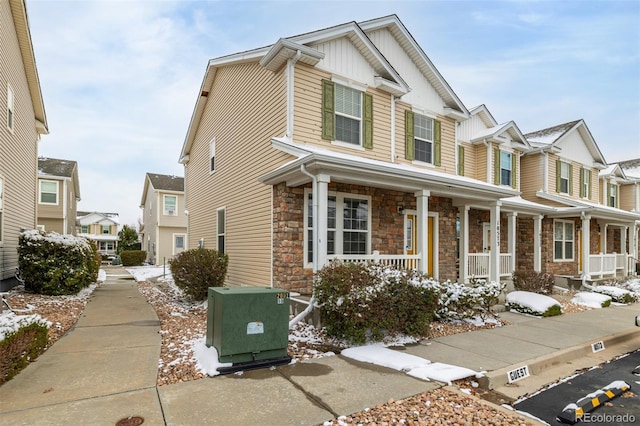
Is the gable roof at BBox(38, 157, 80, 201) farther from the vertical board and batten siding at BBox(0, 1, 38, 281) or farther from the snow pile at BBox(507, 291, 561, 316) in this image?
the snow pile at BBox(507, 291, 561, 316)

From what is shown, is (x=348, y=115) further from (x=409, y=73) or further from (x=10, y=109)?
(x=10, y=109)

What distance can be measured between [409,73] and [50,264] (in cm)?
1134

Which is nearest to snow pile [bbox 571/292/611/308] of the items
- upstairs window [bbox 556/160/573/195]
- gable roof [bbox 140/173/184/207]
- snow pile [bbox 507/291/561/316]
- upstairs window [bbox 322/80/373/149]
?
snow pile [bbox 507/291/561/316]

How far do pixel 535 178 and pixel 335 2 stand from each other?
11.1 meters

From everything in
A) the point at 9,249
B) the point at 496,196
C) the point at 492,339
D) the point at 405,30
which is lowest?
the point at 492,339

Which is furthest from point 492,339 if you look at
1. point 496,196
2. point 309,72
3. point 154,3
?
point 154,3

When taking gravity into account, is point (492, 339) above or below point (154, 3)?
below

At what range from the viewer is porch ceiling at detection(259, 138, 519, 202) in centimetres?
675

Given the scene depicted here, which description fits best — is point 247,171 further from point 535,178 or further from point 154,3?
point 535,178

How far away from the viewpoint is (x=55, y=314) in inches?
291

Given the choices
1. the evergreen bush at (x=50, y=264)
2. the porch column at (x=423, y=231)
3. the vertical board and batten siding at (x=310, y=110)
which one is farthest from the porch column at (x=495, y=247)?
the evergreen bush at (x=50, y=264)

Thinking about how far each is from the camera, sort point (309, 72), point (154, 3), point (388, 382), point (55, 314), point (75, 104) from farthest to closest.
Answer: point (75, 104)
point (154, 3)
point (309, 72)
point (55, 314)
point (388, 382)

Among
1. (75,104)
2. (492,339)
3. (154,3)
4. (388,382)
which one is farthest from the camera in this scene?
(75,104)

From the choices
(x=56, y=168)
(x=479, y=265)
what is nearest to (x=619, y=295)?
(x=479, y=265)
